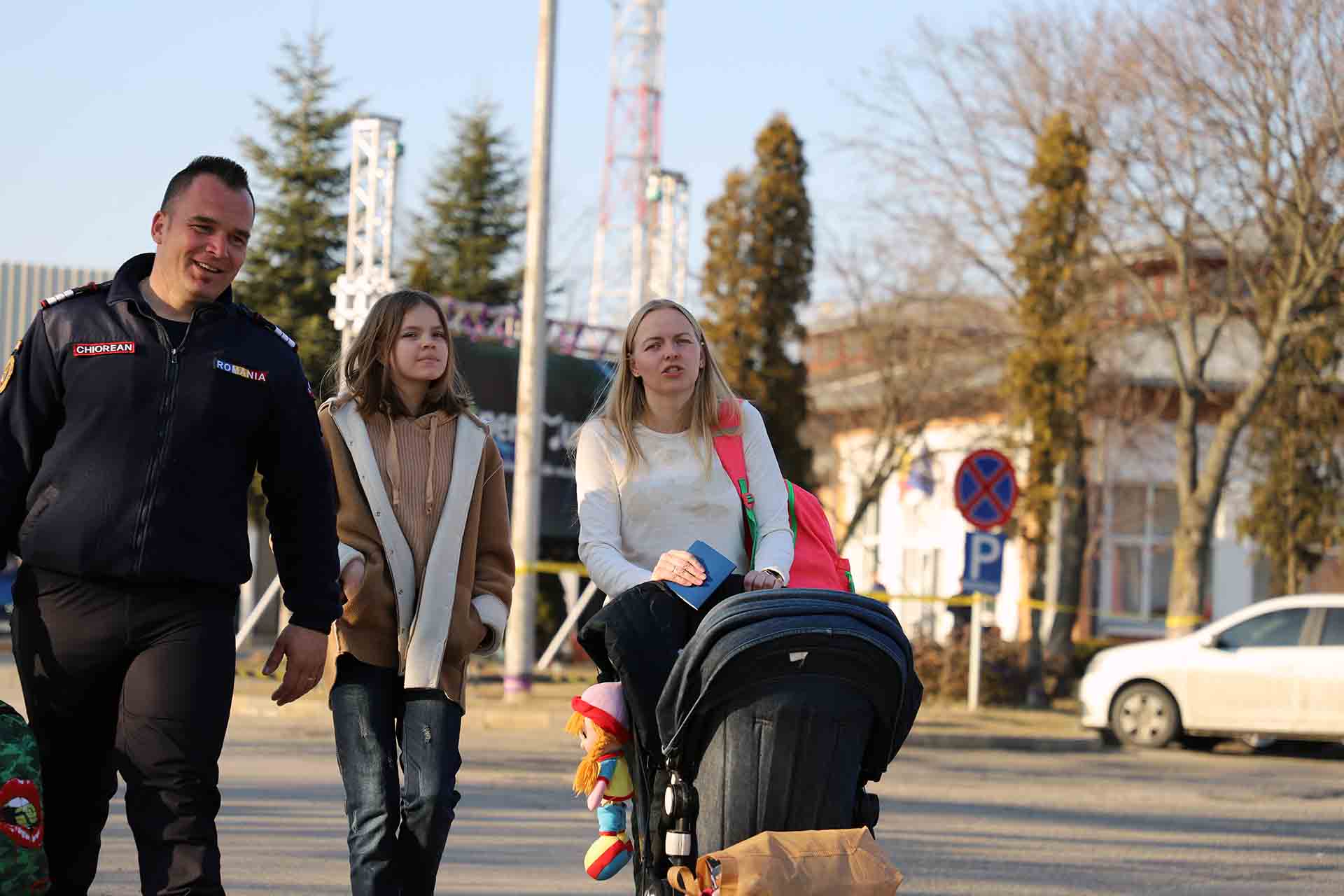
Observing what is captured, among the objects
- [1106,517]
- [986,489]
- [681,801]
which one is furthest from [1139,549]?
[681,801]

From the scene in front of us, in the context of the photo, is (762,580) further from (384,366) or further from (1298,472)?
(1298,472)

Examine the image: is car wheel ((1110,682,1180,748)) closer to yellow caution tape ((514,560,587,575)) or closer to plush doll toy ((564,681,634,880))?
yellow caution tape ((514,560,587,575))

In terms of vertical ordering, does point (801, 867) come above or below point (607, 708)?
below

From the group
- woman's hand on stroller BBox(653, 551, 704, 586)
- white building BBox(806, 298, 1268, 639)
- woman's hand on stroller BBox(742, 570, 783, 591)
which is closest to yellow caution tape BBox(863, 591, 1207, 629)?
white building BBox(806, 298, 1268, 639)

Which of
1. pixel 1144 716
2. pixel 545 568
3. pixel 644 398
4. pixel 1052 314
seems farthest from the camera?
pixel 1052 314

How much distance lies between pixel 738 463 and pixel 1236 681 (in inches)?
536

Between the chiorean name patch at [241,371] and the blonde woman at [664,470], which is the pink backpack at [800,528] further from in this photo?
the chiorean name patch at [241,371]

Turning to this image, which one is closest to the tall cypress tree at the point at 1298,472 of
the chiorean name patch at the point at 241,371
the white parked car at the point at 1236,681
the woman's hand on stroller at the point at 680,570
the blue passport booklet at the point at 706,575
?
the white parked car at the point at 1236,681

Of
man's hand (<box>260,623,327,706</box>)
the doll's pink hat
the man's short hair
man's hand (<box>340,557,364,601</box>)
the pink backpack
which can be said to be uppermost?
the man's short hair

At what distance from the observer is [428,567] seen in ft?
18.4

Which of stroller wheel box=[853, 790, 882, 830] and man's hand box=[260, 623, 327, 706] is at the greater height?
man's hand box=[260, 623, 327, 706]

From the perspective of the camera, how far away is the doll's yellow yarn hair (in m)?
5.21

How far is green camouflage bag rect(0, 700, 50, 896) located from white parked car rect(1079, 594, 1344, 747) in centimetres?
1515

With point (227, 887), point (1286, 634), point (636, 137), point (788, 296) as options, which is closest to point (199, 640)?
point (227, 887)
